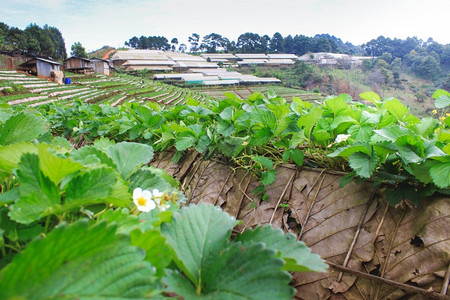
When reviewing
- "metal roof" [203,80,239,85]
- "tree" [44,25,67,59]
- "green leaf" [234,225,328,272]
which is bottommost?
"green leaf" [234,225,328,272]

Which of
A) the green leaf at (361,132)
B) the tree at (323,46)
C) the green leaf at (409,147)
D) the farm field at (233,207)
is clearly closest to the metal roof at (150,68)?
the tree at (323,46)

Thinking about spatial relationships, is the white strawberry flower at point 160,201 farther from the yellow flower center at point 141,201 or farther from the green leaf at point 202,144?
the green leaf at point 202,144

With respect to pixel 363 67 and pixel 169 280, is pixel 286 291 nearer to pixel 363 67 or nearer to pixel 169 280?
pixel 169 280

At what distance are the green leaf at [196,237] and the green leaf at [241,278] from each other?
0.02 meters

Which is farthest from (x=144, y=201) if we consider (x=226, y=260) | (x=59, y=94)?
(x=59, y=94)

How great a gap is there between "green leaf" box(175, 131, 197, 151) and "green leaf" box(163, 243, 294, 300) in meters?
1.34

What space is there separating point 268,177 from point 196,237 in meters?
1.04

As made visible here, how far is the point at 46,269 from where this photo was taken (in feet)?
1.05

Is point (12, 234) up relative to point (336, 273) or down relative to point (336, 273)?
up

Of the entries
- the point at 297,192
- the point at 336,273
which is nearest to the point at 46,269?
the point at 336,273

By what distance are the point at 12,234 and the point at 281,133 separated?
4.02ft

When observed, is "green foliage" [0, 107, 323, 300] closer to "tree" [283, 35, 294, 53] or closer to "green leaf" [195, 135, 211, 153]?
"green leaf" [195, 135, 211, 153]

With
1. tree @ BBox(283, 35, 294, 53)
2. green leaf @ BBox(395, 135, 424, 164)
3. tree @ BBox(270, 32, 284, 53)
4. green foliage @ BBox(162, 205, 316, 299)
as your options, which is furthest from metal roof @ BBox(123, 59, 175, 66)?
green foliage @ BBox(162, 205, 316, 299)

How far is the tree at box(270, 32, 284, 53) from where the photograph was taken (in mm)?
80375
